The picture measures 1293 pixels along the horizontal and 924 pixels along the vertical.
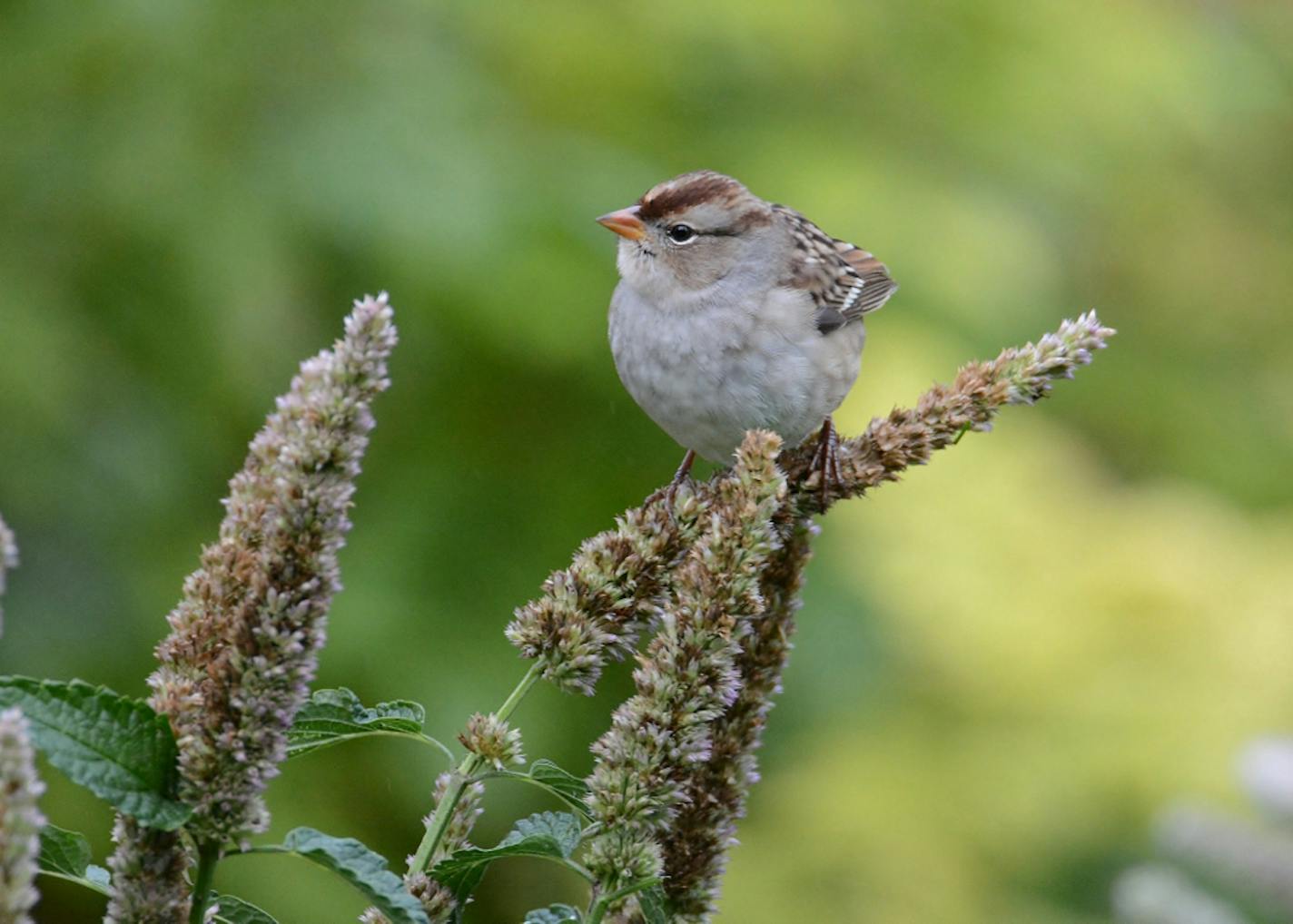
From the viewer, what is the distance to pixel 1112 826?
165 inches

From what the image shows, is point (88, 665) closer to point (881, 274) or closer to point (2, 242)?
point (2, 242)

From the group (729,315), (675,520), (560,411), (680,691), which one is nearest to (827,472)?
(675,520)

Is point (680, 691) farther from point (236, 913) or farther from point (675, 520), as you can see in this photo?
point (236, 913)

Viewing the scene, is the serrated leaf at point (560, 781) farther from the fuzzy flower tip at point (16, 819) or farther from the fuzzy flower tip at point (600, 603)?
the fuzzy flower tip at point (16, 819)

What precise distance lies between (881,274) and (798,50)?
144 centimetres

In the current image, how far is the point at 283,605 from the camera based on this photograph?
1.08 metres

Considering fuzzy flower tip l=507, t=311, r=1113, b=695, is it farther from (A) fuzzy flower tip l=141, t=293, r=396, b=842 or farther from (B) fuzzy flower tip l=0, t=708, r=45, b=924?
(B) fuzzy flower tip l=0, t=708, r=45, b=924

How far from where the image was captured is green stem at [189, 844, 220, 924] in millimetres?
1031

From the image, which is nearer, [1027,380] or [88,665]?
[1027,380]

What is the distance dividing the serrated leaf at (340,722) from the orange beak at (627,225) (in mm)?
1958

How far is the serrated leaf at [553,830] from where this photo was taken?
1.20 metres

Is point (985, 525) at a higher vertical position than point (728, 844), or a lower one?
higher

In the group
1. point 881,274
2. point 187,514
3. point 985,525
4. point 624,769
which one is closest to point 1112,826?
Answer: point 985,525

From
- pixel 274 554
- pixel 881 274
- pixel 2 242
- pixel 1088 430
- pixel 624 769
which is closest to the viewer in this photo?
pixel 274 554
